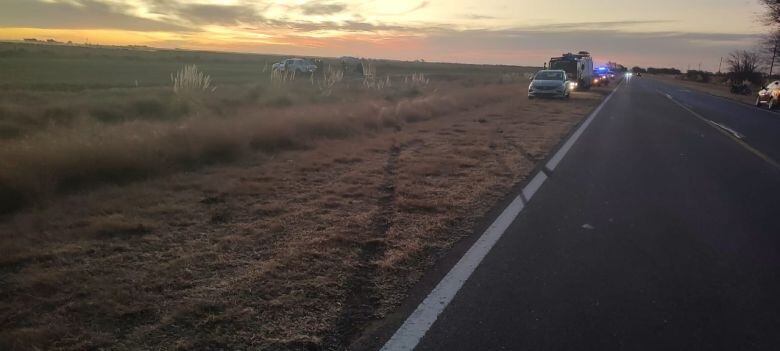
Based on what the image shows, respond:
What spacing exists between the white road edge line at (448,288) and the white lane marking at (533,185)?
0.34 metres

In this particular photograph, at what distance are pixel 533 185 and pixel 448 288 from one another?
4816 mm

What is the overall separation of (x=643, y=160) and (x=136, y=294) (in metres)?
10.3

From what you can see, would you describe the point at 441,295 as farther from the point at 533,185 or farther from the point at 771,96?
the point at 771,96

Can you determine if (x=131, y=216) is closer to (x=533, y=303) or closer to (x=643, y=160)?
(x=533, y=303)

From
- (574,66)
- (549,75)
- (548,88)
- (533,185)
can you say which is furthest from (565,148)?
(574,66)

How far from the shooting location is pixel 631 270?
5.32m

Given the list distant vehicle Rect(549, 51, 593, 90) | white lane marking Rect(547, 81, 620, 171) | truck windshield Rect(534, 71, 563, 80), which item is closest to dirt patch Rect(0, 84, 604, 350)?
white lane marking Rect(547, 81, 620, 171)

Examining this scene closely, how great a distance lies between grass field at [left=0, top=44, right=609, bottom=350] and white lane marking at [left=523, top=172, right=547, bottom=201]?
0.30 m

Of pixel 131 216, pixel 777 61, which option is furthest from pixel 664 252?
pixel 777 61

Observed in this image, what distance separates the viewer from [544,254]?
18.8 ft

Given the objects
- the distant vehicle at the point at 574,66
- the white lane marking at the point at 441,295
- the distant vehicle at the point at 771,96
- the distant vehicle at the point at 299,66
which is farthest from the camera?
the distant vehicle at the point at 299,66

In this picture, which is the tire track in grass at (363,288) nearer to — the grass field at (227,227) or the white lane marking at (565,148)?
the grass field at (227,227)

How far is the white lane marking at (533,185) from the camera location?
8539mm

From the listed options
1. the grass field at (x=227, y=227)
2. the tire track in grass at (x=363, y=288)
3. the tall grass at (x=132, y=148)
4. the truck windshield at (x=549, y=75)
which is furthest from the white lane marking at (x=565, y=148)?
the truck windshield at (x=549, y=75)
